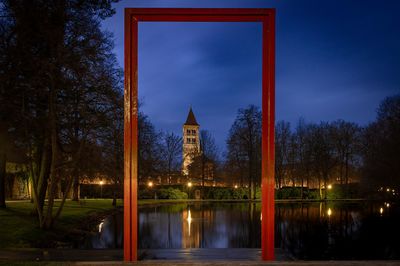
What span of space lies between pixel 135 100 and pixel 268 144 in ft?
10.1

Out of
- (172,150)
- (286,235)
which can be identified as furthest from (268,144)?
(172,150)

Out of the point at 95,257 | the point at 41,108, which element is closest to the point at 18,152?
the point at 41,108

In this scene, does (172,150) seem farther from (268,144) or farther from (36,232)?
(268,144)

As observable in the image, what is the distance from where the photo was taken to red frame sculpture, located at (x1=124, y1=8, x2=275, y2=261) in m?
8.88

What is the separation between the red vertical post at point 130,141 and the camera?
8.84 m

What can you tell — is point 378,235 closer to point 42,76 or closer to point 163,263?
point 163,263

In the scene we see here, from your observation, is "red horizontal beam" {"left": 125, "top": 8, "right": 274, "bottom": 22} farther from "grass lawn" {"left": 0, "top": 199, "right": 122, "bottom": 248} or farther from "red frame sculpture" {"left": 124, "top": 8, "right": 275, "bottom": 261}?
"grass lawn" {"left": 0, "top": 199, "right": 122, "bottom": 248}

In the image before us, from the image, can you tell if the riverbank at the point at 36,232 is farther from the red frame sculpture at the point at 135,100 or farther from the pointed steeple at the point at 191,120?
the pointed steeple at the point at 191,120

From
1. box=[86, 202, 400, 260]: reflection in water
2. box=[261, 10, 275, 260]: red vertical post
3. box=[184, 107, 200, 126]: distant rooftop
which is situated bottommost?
box=[86, 202, 400, 260]: reflection in water

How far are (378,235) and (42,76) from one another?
17254 mm

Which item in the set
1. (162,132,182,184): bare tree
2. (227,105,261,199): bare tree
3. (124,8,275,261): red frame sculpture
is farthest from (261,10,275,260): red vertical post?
(162,132,182,184): bare tree

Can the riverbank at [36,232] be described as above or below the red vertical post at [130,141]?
below

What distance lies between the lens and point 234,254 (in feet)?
36.6

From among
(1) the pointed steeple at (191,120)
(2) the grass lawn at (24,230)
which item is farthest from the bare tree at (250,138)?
(1) the pointed steeple at (191,120)
